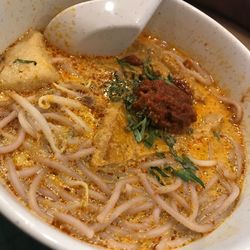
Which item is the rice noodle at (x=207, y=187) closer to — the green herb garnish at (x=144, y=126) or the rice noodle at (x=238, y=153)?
the green herb garnish at (x=144, y=126)

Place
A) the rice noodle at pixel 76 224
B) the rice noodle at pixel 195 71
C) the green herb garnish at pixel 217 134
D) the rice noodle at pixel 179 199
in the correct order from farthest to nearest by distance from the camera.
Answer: the rice noodle at pixel 195 71 < the green herb garnish at pixel 217 134 < the rice noodle at pixel 179 199 < the rice noodle at pixel 76 224

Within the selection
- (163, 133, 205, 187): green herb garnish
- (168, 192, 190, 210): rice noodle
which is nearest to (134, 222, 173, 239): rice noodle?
(168, 192, 190, 210): rice noodle

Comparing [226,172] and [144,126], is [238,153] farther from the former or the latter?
[144,126]

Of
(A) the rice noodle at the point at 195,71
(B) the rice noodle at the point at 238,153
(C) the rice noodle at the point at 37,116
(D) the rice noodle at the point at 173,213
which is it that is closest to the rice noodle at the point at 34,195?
(C) the rice noodle at the point at 37,116

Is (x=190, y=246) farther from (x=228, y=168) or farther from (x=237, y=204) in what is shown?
(x=228, y=168)

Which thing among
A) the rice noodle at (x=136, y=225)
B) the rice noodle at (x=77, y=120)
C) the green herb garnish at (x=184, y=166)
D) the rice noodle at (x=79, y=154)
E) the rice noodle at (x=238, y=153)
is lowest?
the rice noodle at (x=136, y=225)

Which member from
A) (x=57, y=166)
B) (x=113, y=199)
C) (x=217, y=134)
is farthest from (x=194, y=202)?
(x=57, y=166)

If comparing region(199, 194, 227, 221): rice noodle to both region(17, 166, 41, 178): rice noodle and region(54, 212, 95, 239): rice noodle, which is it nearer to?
region(54, 212, 95, 239): rice noodle

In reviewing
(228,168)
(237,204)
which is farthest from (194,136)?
(237,204)

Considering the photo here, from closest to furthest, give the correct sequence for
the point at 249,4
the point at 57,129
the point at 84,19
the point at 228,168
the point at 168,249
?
1. the point at 168,249
2. the point at 57,129
3. the point at 228,168
4. the point at 84,19
5. the point at 249,4
